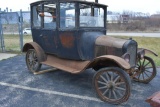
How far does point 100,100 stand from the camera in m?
3.76

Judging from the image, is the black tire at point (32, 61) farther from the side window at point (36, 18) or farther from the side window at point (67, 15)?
the side window at point (67, 15)

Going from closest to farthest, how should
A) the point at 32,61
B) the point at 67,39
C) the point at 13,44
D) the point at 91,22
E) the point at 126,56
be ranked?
1. the point at 126,56
2. the point at 67,39
3. the point at 91,22
4. the point at 32,61
5. the point at 13,44

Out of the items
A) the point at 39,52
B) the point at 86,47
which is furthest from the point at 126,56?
the point at 39,52

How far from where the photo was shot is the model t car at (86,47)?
3656 millimetres

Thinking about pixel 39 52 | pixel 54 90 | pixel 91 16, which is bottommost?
pixel 54 90

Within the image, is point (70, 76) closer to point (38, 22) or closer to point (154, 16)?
point (38, 22)

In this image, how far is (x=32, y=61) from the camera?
5.55m

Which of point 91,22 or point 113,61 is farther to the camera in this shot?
point 91,22

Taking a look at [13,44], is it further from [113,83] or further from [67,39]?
[113,83]

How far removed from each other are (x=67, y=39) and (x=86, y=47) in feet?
1.60

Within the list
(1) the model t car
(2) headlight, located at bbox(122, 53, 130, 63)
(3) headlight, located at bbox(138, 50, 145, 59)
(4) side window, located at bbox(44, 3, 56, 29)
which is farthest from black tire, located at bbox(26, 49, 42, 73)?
(3) headlight, located at bbox(138, 50, 145, 59)

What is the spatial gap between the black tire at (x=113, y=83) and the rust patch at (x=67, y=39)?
1091 millimetres

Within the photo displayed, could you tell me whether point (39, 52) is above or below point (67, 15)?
below

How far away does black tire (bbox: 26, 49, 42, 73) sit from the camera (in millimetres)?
5391
